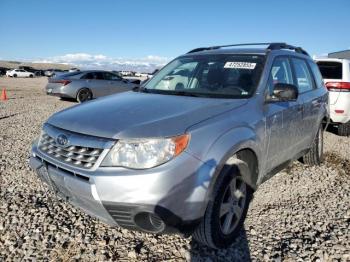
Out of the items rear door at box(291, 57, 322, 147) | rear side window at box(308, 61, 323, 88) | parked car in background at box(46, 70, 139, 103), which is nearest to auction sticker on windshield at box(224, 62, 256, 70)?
rear door at box(291, 57, 322, 147)

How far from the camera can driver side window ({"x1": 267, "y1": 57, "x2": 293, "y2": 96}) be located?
12.1 feet

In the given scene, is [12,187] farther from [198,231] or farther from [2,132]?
[2,132]

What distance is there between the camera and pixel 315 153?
17.7 feet

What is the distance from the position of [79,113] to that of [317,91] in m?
3.42

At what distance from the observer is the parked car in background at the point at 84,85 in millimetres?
14141

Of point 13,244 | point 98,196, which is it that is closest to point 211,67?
point 98,196

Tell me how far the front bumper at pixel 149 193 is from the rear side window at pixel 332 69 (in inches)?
239

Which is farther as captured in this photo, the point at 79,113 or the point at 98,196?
the point at 79,113

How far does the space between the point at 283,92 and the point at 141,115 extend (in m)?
1.45

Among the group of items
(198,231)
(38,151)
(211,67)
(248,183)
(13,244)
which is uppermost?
(211,67)

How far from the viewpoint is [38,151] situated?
10.2 ft

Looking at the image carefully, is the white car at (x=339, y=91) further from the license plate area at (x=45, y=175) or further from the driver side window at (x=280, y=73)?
the license plate area at (x=45, y=175)

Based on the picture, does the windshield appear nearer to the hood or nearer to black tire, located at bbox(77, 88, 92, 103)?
the hood

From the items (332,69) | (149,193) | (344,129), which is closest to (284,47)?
(149,193)
